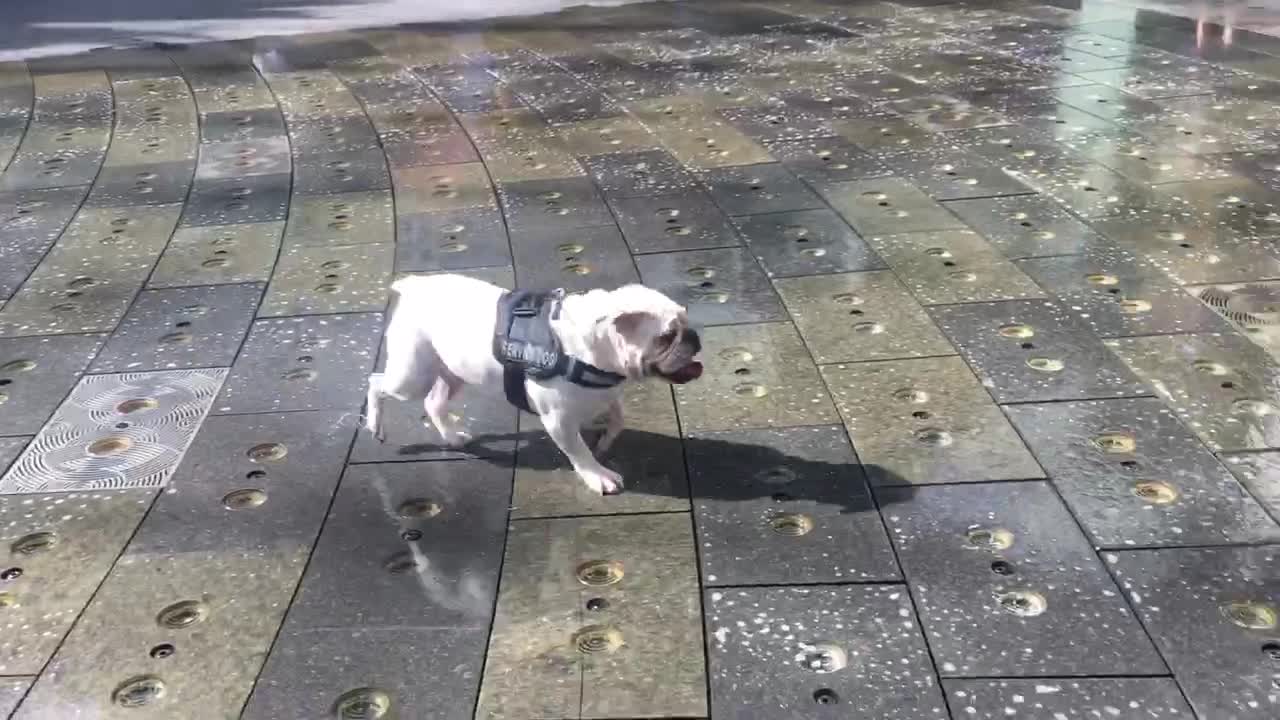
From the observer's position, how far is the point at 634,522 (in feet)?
16.4

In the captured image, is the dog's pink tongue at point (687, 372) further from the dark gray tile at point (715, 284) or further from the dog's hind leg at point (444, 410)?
the dark gray tile at point (715, 284)

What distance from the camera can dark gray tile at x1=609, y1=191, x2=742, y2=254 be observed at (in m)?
8.03

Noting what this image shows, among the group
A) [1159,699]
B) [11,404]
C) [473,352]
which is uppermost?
[473,352]

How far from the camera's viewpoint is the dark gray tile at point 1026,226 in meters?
7.73

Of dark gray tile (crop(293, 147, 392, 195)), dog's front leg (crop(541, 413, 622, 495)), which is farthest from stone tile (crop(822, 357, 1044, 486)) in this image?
dark gray tile (crop(293, 147, 392, 195))

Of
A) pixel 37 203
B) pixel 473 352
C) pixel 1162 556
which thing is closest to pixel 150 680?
pixel 473 352

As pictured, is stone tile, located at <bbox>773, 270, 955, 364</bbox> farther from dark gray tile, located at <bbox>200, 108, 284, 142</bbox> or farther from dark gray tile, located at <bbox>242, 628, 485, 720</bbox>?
dark gray tile, located at <bbox>200, 108, 284, 142</bbox>

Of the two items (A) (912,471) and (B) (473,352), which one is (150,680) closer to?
(B) (473,352)

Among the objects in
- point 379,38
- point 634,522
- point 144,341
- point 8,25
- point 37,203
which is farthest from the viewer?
point 8,25

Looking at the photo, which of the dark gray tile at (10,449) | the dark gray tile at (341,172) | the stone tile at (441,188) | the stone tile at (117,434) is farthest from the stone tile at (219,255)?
the dark gray tile at (10,449)

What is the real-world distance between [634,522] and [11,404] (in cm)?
367

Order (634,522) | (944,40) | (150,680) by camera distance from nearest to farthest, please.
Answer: (150,680) < (634,522) < (944,40)

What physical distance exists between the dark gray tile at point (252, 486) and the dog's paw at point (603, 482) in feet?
4.04

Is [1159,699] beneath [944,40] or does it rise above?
beneath
